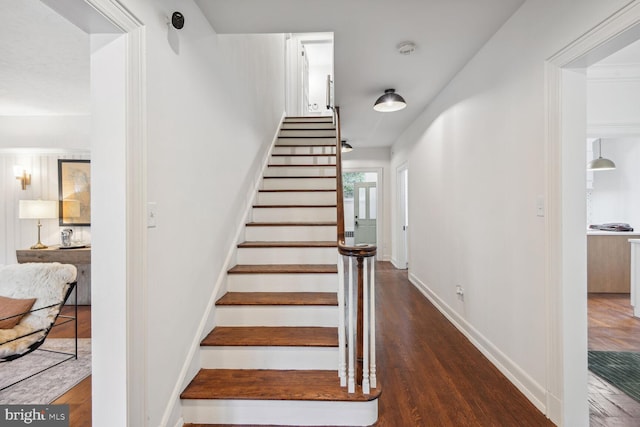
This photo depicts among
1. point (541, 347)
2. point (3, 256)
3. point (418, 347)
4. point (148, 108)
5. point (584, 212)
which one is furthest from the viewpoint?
point (3, 256)

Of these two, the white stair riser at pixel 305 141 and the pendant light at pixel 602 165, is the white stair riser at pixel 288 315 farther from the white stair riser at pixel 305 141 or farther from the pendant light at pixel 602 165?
the pendant light at pixel 602 165

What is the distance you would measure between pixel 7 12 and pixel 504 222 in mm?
3558

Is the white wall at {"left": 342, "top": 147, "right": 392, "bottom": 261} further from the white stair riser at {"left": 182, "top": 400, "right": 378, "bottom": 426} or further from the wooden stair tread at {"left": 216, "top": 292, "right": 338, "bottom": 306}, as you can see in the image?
the white stair riser at {"left": 182, "top": 400, "right": 378, "bottom": 426}

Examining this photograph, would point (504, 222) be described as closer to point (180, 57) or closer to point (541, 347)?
point (541, 347)

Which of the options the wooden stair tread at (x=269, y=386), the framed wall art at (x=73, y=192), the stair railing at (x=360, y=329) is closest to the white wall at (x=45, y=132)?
the framed wall art at (x=73, y=192)

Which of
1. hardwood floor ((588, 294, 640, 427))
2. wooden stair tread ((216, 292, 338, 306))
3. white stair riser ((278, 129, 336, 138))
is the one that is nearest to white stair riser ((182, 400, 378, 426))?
wooden stair tread ((216, 292, 338, 306))

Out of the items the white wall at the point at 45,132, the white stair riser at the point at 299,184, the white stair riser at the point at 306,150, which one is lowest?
the white stair riser at the point at 299,184

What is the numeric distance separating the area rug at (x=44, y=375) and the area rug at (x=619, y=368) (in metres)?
3.69

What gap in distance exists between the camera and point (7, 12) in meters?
1.92

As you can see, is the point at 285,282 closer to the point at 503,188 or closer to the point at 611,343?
the point at 503,188

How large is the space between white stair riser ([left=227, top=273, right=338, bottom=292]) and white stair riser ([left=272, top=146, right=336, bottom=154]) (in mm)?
2295

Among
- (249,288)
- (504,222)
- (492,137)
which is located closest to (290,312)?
(249,288)

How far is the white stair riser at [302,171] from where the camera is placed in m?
3.83

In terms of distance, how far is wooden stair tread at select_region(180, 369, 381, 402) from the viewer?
1672 mm
